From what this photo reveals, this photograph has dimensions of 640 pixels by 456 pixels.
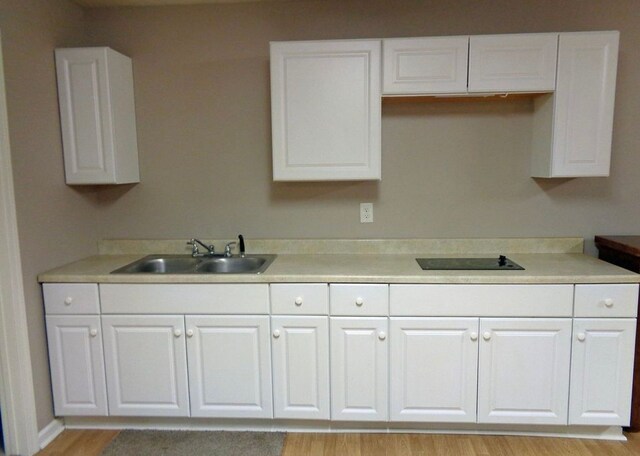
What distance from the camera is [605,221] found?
267 cm

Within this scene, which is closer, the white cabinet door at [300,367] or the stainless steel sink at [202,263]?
the white cabinet door at [300,367]

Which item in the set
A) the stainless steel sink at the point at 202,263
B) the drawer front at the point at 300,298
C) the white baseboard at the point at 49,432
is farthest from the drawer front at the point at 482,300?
the white baseboard at the point at 49,432

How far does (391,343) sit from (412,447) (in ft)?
1.75

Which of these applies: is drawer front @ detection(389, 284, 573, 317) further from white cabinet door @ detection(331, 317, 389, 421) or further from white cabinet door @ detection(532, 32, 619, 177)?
white cabinet door @ detection(532, 32, 619, 177)

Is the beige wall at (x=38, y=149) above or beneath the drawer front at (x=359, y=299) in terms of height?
above

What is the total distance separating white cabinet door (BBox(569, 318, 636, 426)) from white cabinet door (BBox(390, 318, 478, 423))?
492mm

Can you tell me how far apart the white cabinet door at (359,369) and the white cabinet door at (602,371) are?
36.4 inches

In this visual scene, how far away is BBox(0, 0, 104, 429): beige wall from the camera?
2162 mm

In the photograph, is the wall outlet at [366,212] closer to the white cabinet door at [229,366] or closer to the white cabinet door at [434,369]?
the white cabinet door at [434,369]

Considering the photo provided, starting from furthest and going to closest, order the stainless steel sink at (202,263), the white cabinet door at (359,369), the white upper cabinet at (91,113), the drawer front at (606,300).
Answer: the stainless steel sink at (202,263)
the white upper cabinet at (91,113)
the white cabinet door at (359,369)
the drawer front at (606,300)

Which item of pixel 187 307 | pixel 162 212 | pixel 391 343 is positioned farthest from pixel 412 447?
pixel 162 212

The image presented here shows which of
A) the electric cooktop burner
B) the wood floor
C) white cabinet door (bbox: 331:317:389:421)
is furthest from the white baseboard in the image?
the electric cooktop burner

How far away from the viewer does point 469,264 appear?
2.44 meters

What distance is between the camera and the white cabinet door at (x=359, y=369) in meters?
2.27
